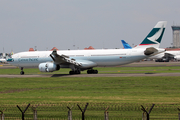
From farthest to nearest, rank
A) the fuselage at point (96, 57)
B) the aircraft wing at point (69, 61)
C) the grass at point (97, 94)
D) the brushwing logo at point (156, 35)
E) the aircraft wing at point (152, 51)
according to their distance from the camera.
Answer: the fuselage at point (96, 57)
the brushwing logo at point (156, 35)
the aircraft wing at point (69, 61)
the aircraft wing at point (152, 51)
the grass at point (97, 94)

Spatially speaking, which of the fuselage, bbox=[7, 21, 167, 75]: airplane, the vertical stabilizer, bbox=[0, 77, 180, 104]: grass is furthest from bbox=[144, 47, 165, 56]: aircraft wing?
bbox=[0, 77, 180, 104]: grass

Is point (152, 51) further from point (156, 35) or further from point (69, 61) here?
point (69, 61)

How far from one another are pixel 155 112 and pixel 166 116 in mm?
1126

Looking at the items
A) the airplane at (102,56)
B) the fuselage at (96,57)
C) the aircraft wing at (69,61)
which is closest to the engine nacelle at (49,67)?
the airplane at (102,56)

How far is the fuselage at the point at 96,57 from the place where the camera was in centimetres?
4131

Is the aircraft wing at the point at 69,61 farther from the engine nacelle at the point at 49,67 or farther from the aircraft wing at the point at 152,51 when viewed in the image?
the aircraft wing at the point at 152,51

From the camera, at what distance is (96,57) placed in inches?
1706

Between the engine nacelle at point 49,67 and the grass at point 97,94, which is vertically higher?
the engine nacelle at point 49,67

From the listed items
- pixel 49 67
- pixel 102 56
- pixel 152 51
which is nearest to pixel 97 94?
pixel 49 67

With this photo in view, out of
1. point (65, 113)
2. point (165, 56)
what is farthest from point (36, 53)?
point (165, 56)

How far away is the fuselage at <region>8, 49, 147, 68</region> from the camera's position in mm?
41312

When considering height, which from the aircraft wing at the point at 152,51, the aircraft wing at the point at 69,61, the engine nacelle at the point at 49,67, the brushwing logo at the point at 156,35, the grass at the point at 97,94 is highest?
the brushwing logo at the point at 156,35

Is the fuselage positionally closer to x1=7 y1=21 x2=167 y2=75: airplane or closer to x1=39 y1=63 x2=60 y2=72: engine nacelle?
x1=7 y1=21 x2=167 y2=75: airplane

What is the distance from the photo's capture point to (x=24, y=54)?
4809 cm
